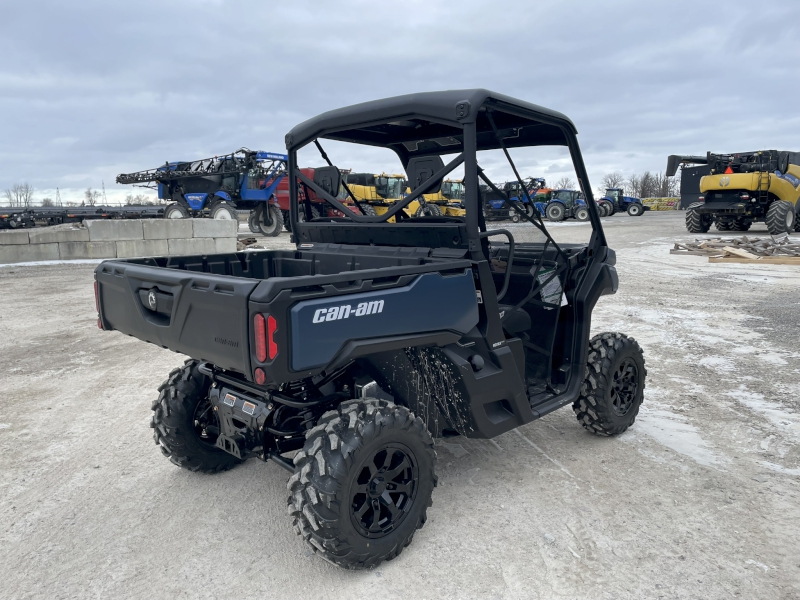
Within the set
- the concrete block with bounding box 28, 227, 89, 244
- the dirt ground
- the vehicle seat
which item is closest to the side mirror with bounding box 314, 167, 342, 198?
the dirt ground

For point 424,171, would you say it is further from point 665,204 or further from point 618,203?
point 665,204

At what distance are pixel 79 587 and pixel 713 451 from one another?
12.0ft

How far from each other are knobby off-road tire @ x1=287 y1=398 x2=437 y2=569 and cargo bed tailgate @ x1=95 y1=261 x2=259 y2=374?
1.70 feet

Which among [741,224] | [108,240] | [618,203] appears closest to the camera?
[108,240]

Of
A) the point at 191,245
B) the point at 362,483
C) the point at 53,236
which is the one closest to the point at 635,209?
the point at 191,245

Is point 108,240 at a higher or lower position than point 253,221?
A: lower

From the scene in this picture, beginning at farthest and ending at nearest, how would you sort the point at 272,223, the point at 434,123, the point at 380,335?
the point at 272,223 → the point at 434,123 → the point at 380,335

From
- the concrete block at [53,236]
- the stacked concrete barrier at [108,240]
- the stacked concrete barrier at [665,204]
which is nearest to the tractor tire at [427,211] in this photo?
the stacked concrete barrier at [108,240]

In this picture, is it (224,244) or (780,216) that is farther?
(780,216)

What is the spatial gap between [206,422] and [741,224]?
22.6 m

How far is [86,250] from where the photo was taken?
1562 centimetres

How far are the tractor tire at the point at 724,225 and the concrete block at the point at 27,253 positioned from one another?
2088cm

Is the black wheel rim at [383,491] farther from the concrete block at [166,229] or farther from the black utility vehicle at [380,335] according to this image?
the concrete block at [166,229]

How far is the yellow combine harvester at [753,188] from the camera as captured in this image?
1920 centimetres
